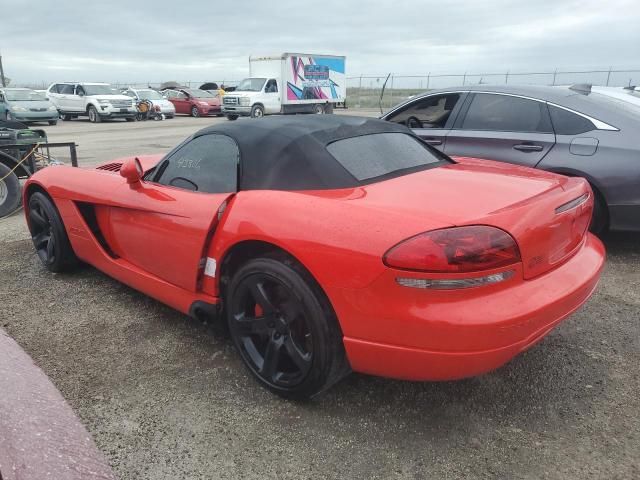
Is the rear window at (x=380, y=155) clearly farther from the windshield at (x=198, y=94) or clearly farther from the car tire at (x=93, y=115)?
the windshield at (x=198, y=94)

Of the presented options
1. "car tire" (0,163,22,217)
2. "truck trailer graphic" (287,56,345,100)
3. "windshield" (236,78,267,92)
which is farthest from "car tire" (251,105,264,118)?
"car tire" (0,163,22,217)

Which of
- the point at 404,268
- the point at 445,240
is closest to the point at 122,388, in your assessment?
Answer: the point at 404,268

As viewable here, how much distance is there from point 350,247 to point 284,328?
0.63m

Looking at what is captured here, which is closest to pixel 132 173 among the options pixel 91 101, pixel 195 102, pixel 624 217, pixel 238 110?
pixel 624 217

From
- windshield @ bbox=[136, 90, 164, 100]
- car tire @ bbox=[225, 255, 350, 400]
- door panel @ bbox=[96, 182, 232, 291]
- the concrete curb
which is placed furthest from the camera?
windshield @ bbox=[136, 90, 164, 100]

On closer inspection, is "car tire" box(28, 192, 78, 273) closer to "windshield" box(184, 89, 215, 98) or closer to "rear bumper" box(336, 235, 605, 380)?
"rear bumper" box(336, 235, 605, 380)

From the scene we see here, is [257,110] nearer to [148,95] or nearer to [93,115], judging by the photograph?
[148,95]

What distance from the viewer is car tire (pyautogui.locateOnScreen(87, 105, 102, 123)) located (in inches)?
920

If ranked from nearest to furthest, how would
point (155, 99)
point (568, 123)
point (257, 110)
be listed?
point (568, 123), point (257, 110), point (155, 99)

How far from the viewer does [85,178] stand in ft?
12.3

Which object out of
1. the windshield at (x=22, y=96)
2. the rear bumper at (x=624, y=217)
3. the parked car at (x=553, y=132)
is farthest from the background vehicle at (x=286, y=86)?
the rear bumper at (x=624, y=217)

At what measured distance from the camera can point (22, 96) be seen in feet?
69.1

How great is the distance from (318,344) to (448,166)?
1.46 m

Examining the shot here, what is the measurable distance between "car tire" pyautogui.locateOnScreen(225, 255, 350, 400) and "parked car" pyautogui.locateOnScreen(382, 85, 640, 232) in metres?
3.10
